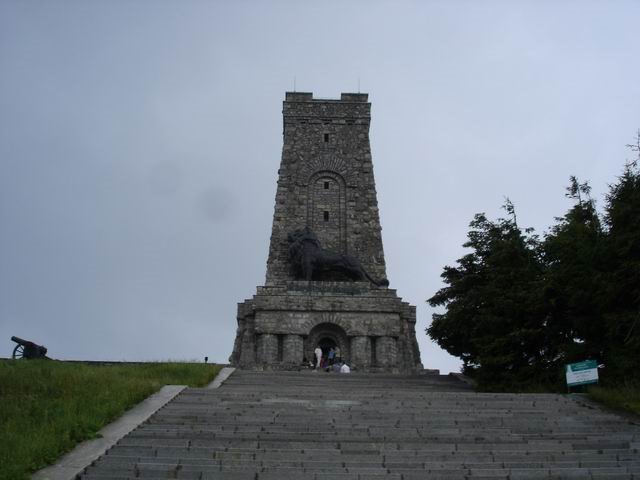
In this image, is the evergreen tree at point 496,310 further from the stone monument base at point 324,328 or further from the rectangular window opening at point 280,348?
the rectangular window opening at point 280,348

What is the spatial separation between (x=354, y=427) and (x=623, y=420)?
14.3ft

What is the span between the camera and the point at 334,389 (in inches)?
590

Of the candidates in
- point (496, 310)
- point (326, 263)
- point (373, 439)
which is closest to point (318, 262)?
point (326, 263)

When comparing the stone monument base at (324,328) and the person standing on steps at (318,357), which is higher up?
the stone monument base at (324,328)

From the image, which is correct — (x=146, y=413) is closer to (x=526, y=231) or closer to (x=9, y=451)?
(x=9, y=451)

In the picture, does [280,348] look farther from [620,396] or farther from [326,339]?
[620,396]

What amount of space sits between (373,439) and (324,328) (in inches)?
603

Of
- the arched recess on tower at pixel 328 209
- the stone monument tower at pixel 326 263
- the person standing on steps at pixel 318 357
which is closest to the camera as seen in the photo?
the person standing on steps at pixel 318 357

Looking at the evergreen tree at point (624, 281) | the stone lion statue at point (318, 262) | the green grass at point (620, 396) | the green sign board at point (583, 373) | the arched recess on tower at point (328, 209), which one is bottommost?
the green grass at point (620, 396)

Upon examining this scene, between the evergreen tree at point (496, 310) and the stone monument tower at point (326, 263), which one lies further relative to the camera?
the stone monument tower at point (326, 263)

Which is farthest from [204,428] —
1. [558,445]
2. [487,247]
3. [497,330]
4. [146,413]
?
[487,247]

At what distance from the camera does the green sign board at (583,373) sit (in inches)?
525

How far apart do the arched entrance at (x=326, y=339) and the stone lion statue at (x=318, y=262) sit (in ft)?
6.41

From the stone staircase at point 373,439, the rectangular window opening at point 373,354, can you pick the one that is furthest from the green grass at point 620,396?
the rectangular window opening at point 373,354
